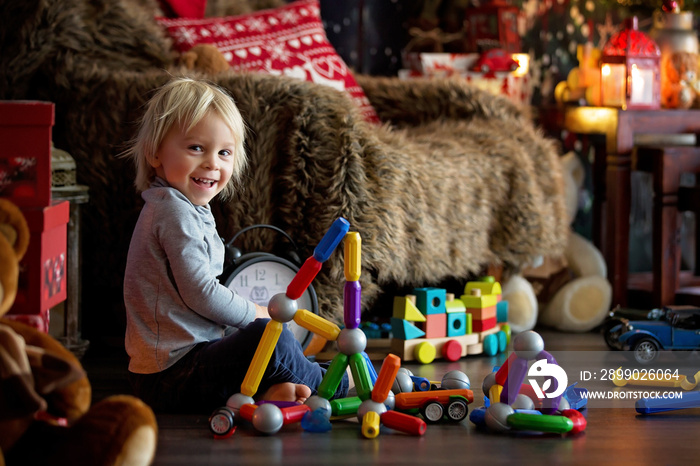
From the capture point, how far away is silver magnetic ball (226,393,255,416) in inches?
49.7

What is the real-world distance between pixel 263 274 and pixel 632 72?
4.24 feet

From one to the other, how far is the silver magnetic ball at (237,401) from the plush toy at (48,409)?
0.30 m

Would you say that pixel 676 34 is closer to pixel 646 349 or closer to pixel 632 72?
pixel 632 72

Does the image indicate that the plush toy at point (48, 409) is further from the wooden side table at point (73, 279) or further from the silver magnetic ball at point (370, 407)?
the wooden side table at point (73, 279)

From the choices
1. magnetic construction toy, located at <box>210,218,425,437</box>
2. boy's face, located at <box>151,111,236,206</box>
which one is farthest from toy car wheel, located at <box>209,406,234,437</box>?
boy's face, located at <box>151,111,236,206</box>

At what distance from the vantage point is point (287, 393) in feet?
4.36

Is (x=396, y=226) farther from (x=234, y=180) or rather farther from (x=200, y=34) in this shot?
(x=200, y=34)

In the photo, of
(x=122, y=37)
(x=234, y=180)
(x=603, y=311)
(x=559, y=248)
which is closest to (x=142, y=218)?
(x=234, y=180)

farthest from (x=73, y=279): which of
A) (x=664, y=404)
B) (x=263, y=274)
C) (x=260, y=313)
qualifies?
(x=664, y=404)

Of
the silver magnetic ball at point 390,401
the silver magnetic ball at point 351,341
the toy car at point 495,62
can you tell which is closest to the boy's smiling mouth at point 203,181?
the silver magnetic ball at point 351,341

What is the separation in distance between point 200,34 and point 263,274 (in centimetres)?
78

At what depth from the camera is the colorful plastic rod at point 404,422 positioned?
1211mm

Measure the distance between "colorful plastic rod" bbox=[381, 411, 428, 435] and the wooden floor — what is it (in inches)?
0.4

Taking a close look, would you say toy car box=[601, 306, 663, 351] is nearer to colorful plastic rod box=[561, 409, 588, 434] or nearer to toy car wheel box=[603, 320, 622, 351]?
toy car wheel box=[603, 320, 622, 351]
